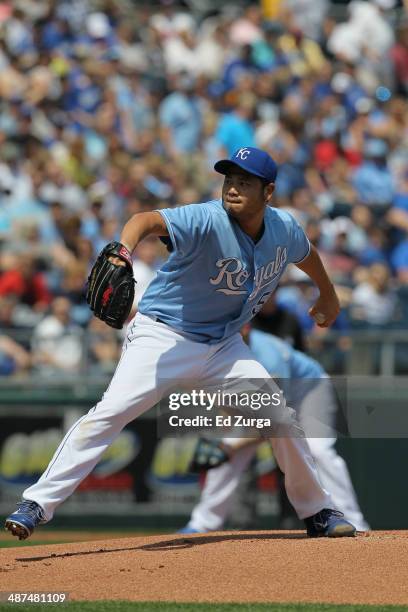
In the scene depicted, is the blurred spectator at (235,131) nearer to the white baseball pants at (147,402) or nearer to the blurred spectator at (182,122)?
the blurred spectator at (182,122)

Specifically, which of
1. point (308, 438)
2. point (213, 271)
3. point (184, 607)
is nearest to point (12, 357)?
point (308, 438)

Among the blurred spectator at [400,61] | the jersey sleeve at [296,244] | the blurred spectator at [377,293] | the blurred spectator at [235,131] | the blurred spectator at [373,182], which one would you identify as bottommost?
the blurred spectator at [377,293]

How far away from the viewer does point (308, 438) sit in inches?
368

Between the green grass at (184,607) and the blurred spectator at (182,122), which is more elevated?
the blurred spectator at (182,122)

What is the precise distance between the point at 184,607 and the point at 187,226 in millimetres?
1788

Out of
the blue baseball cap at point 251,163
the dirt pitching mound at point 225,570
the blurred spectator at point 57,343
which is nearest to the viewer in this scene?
the dirt pitching mound at point 225,570

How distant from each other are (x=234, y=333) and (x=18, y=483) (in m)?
5.54

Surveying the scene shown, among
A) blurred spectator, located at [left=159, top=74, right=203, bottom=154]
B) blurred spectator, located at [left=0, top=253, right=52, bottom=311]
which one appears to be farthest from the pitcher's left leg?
blurred spectator, located at [left=159, top=74, right=203, bottom=154]

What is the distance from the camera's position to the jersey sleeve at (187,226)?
570cm

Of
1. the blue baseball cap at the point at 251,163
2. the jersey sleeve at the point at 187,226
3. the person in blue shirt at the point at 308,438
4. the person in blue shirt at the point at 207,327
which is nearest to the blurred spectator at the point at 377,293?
the person in blue shirt at the point at 308,438

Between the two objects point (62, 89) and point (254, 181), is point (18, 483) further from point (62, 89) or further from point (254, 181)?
point (254, 181)

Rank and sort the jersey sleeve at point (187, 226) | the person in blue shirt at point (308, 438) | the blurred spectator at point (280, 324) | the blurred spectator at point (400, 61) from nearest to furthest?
the jersey sleeve at point (187, 226)
the person in blue shirt at point (308, 438)
the blurred spectator at point (280, 324)
the blurred spectator at point (400, 61)

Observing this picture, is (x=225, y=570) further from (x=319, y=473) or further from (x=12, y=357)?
(x=12, y=357)

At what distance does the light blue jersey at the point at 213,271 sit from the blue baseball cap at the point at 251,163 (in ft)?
0.69
